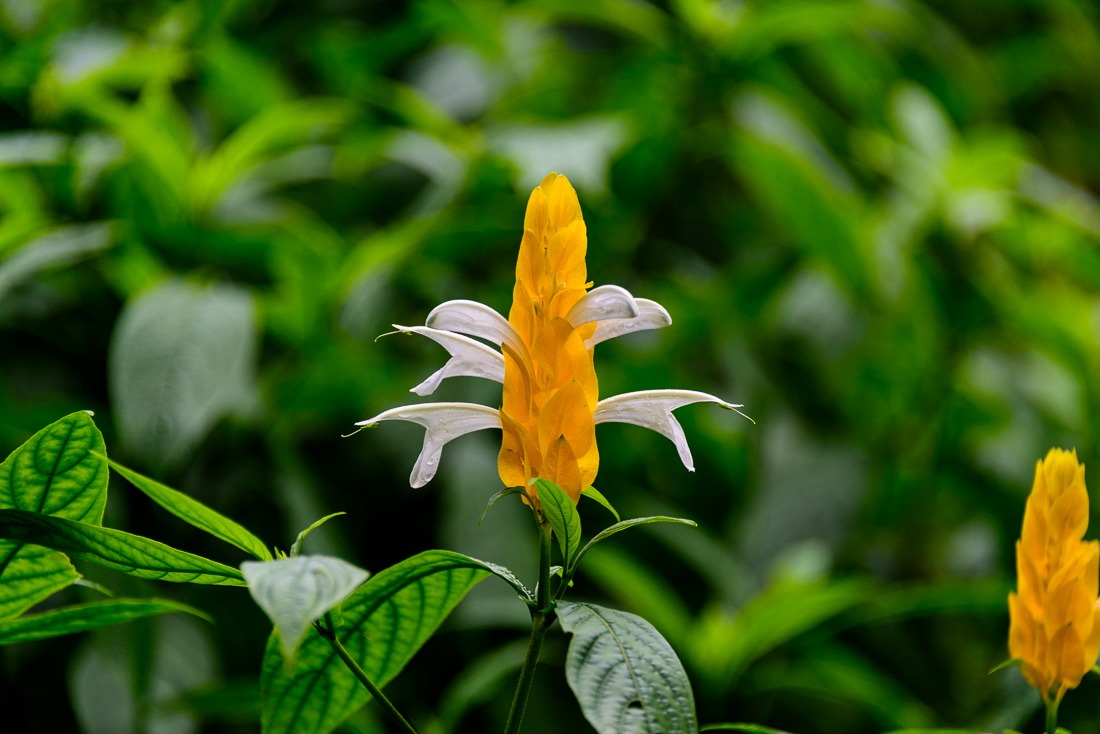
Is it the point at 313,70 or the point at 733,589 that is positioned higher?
the point at 313,70

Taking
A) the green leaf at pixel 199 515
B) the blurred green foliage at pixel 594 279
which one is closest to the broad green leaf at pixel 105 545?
the green leaf at pixel 199 515

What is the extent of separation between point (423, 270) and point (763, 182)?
369 mm

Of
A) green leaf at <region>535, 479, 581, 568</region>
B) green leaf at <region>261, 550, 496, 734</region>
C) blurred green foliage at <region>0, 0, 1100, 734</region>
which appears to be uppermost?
green leaf at <region>535, 479, 581, 568</region>

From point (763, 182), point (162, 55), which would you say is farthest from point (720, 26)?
point (162, 55)

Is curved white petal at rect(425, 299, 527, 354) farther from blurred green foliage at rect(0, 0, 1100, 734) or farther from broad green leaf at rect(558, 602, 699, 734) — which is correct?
→ blurred green foliage at rect(0, 0, 1100, 734)

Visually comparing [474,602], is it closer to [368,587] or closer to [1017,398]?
[368,587]

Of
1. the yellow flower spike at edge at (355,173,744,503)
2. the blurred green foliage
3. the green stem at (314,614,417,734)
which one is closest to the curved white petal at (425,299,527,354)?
the yellow flower spike at edge at (355,173,744,503)

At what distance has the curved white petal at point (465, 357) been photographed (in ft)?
1.05

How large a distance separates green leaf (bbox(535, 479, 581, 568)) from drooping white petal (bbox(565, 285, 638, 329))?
0.17 feet

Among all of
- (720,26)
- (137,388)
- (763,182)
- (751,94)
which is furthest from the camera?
(751,94)

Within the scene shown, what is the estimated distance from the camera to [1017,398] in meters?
1.19

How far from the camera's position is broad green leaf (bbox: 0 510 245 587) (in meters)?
0.29

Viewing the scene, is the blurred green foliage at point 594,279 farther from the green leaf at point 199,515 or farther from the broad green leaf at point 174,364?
the green leaf at point 199,515

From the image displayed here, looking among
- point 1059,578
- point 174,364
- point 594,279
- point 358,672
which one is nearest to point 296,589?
point 358,672
